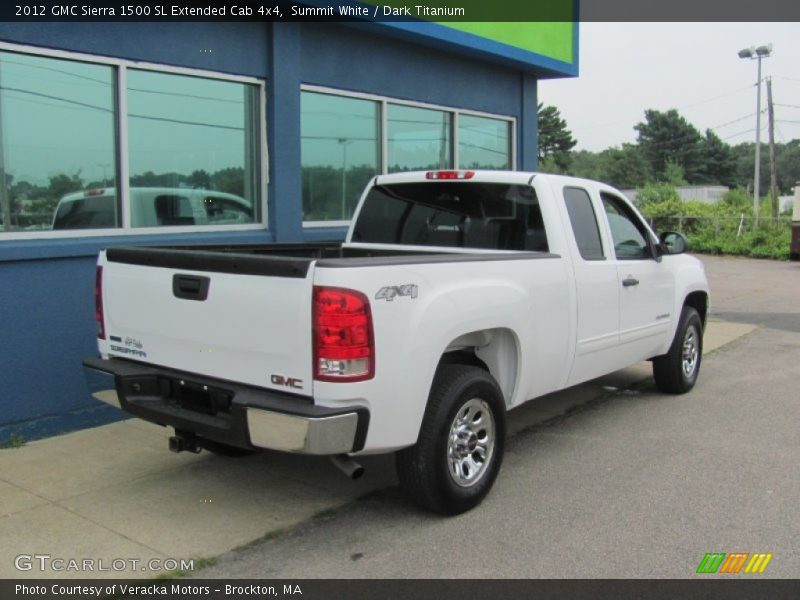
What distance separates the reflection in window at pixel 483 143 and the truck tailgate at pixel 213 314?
22.9ft

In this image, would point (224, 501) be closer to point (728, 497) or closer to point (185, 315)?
point (185, 315)

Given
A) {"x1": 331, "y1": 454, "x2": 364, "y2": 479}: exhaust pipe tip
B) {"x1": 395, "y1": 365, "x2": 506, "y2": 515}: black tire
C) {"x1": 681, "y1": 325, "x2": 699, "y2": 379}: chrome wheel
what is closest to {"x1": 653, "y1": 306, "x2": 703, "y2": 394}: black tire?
{"x1": 681, "y1": 325, "x2": 699, "y2": 379}: chrome wheel

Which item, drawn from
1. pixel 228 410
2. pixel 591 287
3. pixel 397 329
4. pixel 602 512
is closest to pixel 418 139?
pixel 591 287

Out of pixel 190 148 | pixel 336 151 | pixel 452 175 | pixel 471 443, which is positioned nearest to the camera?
pixel 471 443

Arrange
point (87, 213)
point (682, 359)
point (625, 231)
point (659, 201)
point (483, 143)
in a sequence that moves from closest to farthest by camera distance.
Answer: point (625, 231) < point (87, 213) < point (682, 359) < point (483, 143) < point (659, 201)

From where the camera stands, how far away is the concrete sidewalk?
4.07 m

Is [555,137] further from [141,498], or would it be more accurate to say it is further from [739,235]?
[141,498]

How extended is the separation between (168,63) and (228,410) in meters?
4.08

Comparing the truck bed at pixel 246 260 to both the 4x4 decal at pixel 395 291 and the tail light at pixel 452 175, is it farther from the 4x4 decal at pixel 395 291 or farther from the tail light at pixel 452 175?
the tail light at pixel 452 175

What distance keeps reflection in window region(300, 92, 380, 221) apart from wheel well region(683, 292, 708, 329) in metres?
3.89

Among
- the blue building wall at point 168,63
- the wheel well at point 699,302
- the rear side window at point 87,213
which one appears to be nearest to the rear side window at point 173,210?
the blue building wall at point 168,63

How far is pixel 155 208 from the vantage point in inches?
282

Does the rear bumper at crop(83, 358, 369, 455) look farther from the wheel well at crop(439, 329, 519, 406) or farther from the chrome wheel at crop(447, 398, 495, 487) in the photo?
the wheel well at crop(439, 329, 519, 406)

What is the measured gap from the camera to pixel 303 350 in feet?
12.3
